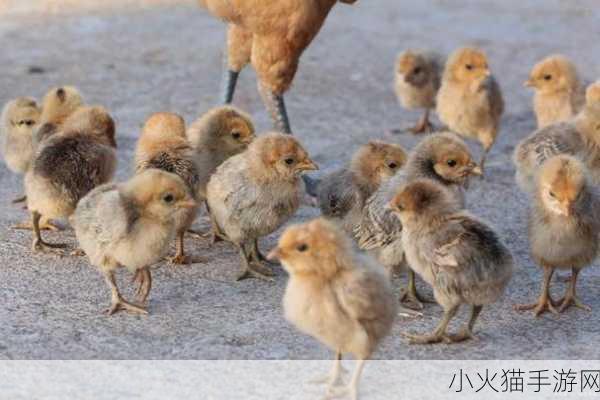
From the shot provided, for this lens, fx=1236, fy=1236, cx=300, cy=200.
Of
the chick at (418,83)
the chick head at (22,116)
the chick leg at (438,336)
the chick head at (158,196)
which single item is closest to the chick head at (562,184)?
the chick leg at (438,336)

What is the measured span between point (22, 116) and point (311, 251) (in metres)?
2.61

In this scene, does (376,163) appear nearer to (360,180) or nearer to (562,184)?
(360,180)

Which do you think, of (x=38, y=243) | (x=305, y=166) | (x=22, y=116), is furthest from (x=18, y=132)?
(x=305, y=166)

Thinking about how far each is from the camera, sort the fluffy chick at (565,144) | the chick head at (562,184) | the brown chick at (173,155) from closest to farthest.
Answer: the chick head at (562,184)
the brown chick at (173,155)
the fluffy chick at (565,144)

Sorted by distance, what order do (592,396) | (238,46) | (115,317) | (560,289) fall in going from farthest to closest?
1. (238,46)
2. (560,289)
3. (115,317)
4. (592,396)

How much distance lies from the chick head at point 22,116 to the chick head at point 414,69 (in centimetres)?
262

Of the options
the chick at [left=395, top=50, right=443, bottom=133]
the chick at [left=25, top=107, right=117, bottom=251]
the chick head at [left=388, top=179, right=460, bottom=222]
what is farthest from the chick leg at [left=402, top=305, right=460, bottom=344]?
the chick at [left=395, top=50, right=443, bottom=133]

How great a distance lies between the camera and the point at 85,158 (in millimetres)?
5520

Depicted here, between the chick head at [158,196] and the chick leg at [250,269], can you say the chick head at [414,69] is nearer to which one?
the chick leg at [250,269]

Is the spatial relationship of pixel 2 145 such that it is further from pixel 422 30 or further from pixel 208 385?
pixel 422 30

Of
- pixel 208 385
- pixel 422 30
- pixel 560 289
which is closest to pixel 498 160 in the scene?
pixel 560 289

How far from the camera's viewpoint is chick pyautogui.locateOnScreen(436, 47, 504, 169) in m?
7.18

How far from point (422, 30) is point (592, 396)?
19.7ft

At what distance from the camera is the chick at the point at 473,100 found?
7.18 meters
